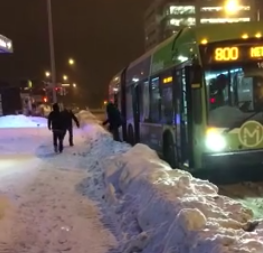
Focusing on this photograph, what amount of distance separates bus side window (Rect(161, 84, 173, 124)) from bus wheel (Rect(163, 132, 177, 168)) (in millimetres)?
414

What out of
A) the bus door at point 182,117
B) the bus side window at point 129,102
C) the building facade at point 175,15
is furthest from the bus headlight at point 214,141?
the building facade at point 175,15

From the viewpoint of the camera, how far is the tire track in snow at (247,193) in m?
9.62

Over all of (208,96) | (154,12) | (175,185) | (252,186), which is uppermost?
(154,12)

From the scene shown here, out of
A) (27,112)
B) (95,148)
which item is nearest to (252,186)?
(95,148)

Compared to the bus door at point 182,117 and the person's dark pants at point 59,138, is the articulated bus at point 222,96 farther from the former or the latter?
the person's dark pants at point 59,138

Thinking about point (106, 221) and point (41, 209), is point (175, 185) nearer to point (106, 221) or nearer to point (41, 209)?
point (106, 221)

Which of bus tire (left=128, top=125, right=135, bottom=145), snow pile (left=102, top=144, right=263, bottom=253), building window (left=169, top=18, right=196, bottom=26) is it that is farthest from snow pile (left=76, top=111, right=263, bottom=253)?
building window (left=169, top=18, right=196, bottom=26)

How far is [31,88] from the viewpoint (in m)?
76.1

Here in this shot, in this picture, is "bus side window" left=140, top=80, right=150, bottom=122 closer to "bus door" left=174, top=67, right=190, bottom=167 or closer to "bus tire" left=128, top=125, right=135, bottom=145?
"bus tire" left=128, top=125, right=135, bottom=145

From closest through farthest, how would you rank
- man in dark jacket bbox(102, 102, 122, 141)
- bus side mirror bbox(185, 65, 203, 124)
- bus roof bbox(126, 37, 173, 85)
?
bus side mirror bbox(185, 65, 203, 124) < bus roof bbox(126, 37, 173, 85) < man in dark jacket bbox(102, 102, 122, 141)

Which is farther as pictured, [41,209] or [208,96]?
[208,96]

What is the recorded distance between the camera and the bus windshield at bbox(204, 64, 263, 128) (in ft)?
37.4

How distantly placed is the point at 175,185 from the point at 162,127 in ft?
21.5

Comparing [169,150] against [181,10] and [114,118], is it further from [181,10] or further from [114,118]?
[181,10]
